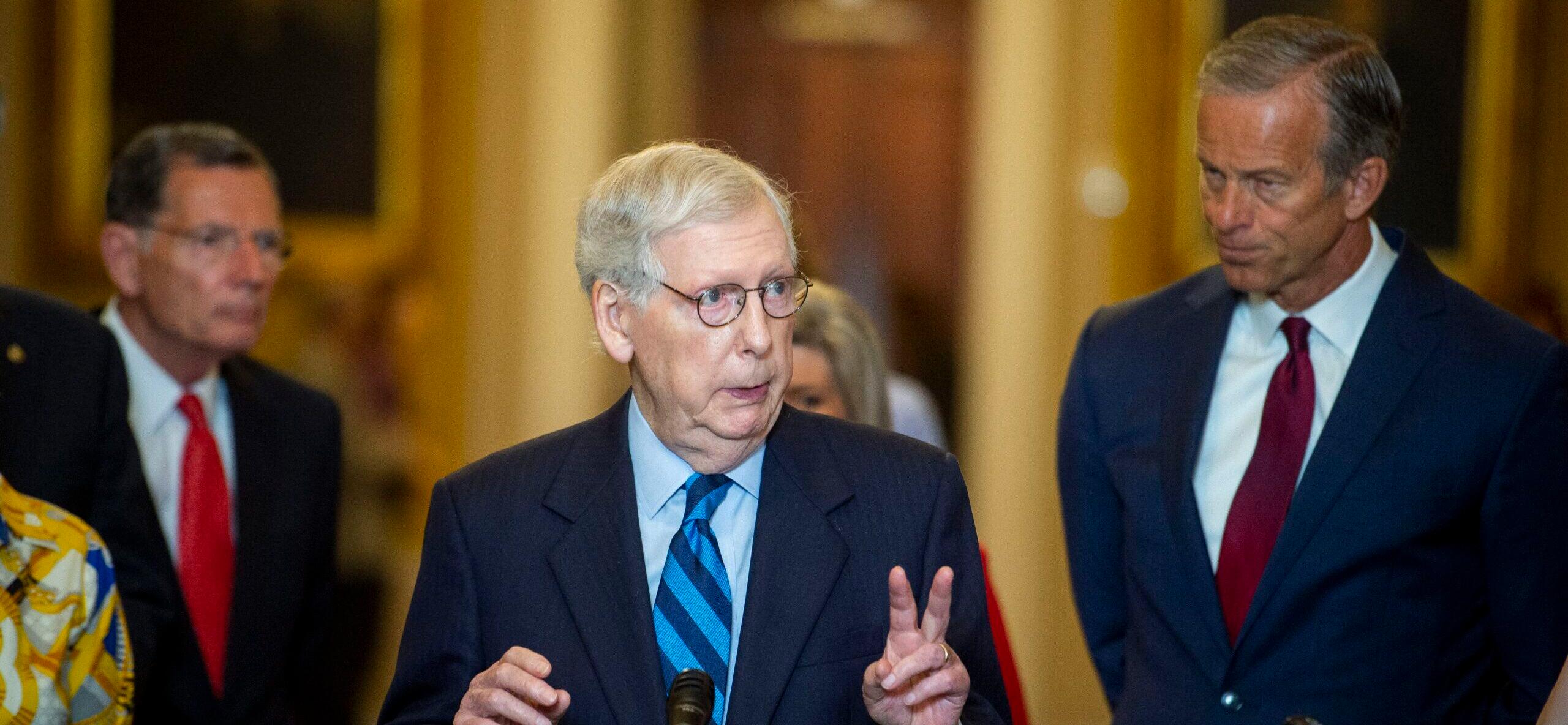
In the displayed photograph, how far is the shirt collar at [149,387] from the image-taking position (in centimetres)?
332

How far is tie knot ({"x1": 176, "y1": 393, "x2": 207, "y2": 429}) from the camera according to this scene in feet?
10.9

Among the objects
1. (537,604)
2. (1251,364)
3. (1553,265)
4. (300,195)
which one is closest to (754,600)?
(537,604)

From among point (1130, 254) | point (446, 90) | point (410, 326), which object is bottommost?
point (410, 326)

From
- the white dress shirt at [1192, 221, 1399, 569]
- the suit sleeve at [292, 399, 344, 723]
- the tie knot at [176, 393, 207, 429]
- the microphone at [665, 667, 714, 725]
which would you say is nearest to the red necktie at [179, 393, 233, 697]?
the tie knot at [176, 393, 207, 429]

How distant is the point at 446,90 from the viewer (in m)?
6.72

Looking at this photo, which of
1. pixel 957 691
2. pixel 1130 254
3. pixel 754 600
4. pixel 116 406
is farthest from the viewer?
pixel 1130 254

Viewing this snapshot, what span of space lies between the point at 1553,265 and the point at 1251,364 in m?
4.55

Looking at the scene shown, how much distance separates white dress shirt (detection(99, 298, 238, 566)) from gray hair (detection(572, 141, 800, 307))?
1.50 metres

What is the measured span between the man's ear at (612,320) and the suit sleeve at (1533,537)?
1.53m

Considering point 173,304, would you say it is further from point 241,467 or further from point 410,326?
point 410,326

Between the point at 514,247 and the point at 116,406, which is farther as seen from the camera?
the point at 514,247

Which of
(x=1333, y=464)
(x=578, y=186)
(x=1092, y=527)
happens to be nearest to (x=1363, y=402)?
(x=1333, y=464)

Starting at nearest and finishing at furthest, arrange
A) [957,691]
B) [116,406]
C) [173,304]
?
[957,691]
[116,406]
[173,304]

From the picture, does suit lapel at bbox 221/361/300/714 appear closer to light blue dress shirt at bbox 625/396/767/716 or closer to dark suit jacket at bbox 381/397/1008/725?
dark suit jacket at bbox 381/397/1008/725
